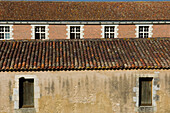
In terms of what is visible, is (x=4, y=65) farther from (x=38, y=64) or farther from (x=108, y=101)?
(x=108, y=101)

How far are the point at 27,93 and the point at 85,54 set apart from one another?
11.7 ft

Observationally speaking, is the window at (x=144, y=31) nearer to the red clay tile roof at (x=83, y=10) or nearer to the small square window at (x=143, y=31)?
the small square window at (x=143, y=31)

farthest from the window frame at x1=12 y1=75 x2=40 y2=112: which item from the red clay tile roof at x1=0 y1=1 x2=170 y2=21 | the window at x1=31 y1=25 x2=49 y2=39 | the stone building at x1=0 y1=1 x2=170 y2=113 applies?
the window at x1=31 y1=25 x2=49 y2=39

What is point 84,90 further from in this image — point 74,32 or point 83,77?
point 74,32

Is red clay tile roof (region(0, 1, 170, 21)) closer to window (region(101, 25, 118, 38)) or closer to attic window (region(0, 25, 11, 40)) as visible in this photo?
window (region(101, 25, 118, 38))

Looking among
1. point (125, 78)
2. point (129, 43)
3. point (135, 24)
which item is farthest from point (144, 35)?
point (125, 78)

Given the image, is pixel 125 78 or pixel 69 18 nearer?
pixel 125 78

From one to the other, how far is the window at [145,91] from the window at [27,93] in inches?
212

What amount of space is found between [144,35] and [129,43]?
1233 centimetres

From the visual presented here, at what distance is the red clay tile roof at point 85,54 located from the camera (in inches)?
436

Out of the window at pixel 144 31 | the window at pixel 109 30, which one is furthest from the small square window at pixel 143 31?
the window at pixel 109 30

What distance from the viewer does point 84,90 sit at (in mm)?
11117

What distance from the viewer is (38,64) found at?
36.2 feet

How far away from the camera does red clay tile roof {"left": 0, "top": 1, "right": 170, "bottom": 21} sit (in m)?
23.9
